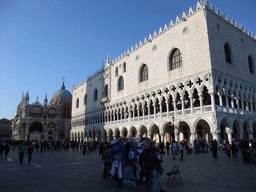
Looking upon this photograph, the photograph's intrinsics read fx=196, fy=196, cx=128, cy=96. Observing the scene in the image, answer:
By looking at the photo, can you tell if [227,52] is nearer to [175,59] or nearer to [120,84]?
[175,59]

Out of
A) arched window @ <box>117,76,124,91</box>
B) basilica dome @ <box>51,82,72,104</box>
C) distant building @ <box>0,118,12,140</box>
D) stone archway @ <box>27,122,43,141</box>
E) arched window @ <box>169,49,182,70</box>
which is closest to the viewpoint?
arched window @ <box>169,49,182,70</box>

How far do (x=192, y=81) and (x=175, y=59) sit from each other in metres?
4.73

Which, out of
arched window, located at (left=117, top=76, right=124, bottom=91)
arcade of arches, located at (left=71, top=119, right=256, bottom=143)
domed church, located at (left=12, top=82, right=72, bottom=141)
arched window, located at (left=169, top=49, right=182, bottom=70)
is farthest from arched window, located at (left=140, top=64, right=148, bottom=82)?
domed church, located at (left=12, top=82, right=72, bottom=141)

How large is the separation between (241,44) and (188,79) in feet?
35.3

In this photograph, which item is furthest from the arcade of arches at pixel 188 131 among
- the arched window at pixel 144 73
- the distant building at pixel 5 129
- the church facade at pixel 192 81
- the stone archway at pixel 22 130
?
the distant building at pixel 5 129

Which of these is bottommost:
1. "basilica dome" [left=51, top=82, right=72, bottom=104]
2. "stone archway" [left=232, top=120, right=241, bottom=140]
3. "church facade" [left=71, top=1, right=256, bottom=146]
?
"stone archway" [left=232, top=120, right=241, bottom=140]

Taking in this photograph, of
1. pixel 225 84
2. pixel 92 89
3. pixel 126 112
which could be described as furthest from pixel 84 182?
pixel 92 89

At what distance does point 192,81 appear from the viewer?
909 inches

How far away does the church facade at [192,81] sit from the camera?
72.5 feet

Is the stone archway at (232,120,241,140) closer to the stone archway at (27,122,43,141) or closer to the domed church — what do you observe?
the domed church

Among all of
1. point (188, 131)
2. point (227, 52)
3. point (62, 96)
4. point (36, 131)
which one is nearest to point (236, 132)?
point (188, 131)

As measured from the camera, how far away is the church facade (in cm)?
2211

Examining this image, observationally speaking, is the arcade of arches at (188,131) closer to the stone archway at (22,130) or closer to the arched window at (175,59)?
the arched window at (175,59)

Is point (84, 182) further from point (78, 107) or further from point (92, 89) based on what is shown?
point (78, 107)
